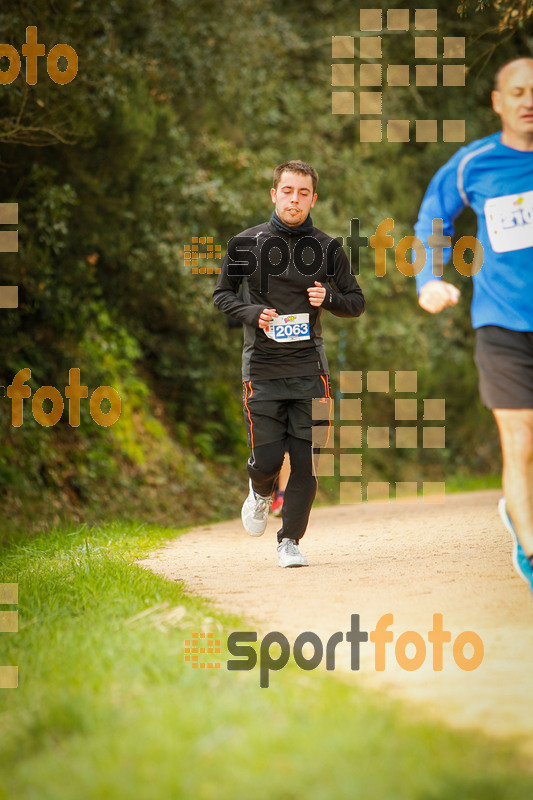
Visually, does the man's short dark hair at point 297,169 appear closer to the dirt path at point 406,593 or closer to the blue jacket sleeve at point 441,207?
the blue jacket sleeve at point 441,207

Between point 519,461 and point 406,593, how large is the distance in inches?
37.0

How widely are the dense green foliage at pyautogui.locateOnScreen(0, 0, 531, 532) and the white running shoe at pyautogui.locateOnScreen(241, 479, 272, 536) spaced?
14.0 feet

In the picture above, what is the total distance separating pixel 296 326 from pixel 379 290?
1208cm

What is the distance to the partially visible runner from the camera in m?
4.36

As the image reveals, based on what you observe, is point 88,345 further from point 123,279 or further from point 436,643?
point 436,643

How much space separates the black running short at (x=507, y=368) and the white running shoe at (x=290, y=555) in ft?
6.44

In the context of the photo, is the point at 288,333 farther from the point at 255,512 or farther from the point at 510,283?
the point at 510,283

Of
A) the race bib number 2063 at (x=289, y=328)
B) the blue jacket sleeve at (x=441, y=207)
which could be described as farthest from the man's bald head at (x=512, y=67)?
the race bib number 2063 at (x=289, y=328)

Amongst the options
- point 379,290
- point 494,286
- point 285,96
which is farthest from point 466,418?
point 494,286

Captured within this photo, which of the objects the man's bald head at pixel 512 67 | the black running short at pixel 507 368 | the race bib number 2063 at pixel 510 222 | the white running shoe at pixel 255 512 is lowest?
the white running shoe at pixel 255 512

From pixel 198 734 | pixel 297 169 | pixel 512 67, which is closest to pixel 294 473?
pixel 297 169

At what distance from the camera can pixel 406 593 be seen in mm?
4789

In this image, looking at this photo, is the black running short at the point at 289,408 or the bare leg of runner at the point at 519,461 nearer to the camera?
the bare leg of runner at the point at 519,461

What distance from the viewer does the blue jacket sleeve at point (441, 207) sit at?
4543 mm
